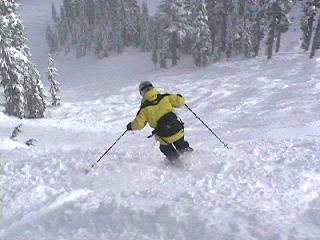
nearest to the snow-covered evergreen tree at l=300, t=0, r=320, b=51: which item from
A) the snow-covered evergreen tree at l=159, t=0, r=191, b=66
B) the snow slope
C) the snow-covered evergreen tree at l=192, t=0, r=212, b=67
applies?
the snow-covered evergreen tree at l=192, t=0, r=212, b=67

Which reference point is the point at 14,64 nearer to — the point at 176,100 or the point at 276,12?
the point at 176,100

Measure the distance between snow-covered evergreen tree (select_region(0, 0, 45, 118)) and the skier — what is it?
2013 centimetres

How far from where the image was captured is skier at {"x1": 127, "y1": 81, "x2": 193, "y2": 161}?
29.1ft

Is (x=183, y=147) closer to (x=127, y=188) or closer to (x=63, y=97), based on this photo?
(x=127, y=188)

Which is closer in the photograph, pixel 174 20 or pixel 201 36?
pixel 201 36

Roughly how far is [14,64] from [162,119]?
22482mm

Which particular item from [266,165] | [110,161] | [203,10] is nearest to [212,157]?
[266,165]

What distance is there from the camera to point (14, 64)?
1144 inches

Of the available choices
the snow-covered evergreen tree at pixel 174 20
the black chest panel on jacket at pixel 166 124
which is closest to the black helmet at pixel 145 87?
the black chest panel on jacket at pixel 166 124

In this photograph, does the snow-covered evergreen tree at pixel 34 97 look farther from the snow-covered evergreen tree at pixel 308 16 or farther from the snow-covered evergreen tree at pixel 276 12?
the snow-covered evergreen tree at pixel 308 16

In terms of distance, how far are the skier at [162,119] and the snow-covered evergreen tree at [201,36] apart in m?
45.2

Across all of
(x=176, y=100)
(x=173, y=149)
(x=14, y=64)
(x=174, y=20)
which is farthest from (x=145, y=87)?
(x=174, y=20)

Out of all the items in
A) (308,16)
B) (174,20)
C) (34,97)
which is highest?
(308,16)

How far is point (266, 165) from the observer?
8.62 m
